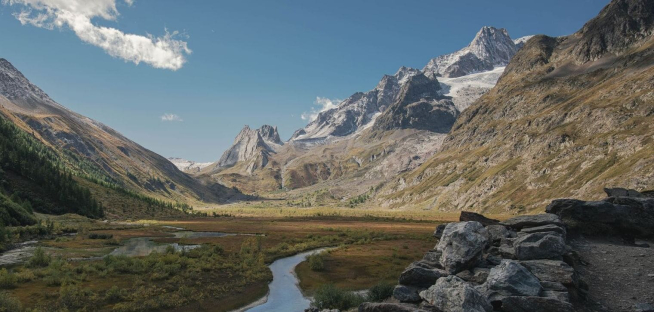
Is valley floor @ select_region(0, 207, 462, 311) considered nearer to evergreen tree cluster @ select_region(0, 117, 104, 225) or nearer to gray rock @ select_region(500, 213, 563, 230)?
gray rock @ select_region(500, 213, 563, 230)

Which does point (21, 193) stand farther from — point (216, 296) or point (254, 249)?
point (216, 296)

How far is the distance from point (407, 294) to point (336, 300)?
46.5ft

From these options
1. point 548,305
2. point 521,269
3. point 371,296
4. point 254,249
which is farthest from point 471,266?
point 254,249

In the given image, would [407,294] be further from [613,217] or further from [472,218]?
[613,217]

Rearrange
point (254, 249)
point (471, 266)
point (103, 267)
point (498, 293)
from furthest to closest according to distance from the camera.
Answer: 1. point (254, 249)
2. point (103, 267)
3. point (471, 266)
4. point (498, 293)

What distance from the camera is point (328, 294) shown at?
1470 inches

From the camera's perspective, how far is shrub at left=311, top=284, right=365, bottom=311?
35.9 meters

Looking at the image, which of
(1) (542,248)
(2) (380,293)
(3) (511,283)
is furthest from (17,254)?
(1) (542,248)

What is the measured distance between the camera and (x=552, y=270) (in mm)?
22422

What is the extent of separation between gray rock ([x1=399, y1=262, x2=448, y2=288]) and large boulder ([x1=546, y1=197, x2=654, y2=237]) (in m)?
17.2

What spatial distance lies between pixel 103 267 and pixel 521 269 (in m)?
56.3

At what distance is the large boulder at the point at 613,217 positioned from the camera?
32250 millimetres

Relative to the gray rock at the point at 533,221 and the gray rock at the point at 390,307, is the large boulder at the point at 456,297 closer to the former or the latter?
the gray rock at the point at 390,307

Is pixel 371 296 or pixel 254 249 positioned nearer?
pixel 371 296
